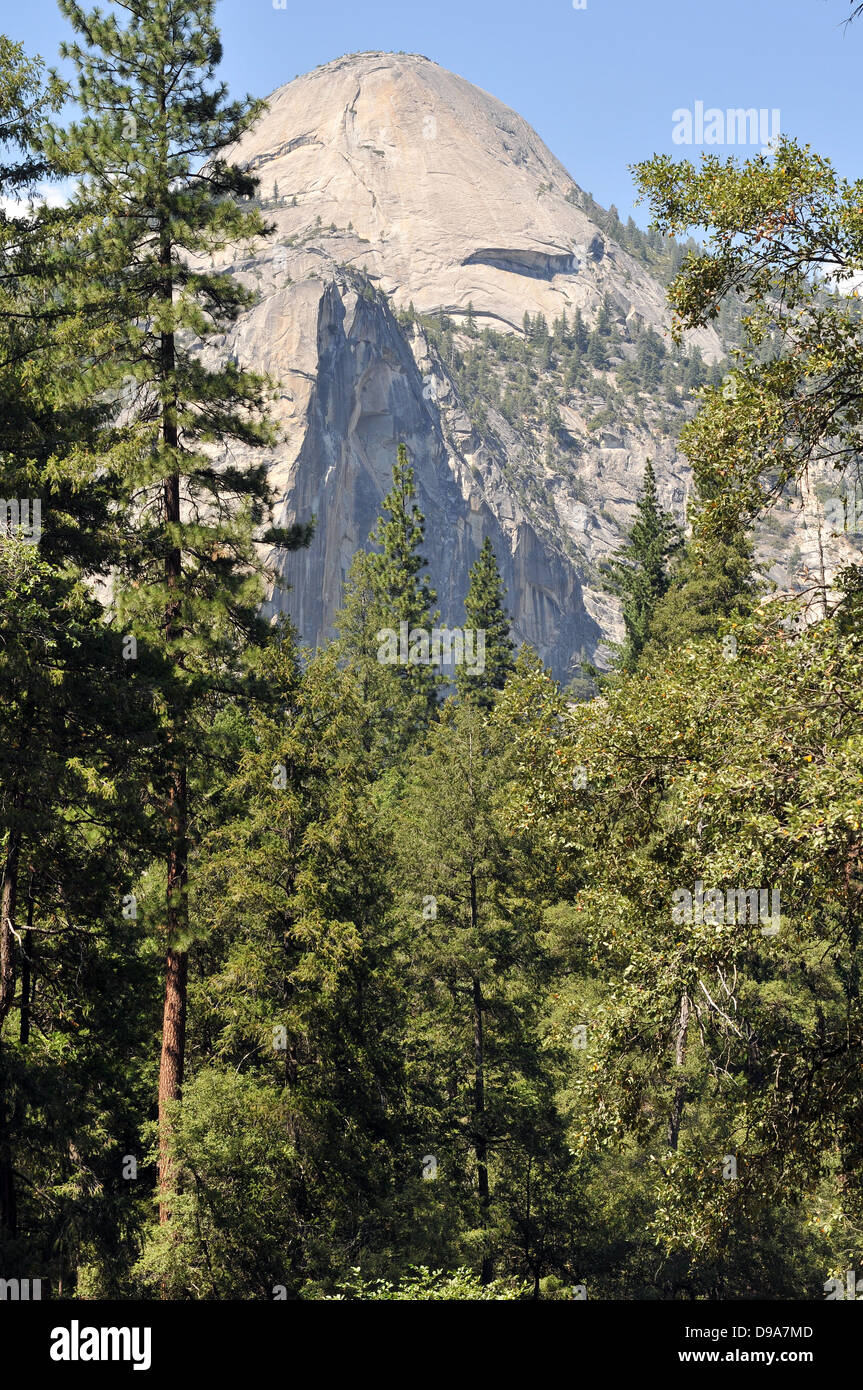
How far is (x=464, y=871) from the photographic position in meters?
21.1

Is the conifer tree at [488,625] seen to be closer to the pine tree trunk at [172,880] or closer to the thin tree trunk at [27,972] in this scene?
the pine tree trunk at [172,880]

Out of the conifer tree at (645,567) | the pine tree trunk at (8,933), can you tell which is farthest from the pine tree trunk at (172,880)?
the conifer tree at (645,567)

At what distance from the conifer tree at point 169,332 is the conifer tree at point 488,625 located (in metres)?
32.1

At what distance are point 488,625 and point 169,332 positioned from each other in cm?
3773

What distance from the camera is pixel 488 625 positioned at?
51.3m

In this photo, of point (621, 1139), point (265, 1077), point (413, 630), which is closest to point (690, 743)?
point (621, 1139)

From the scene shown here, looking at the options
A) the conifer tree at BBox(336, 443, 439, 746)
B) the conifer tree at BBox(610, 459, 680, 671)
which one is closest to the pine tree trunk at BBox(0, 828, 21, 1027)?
the conifer tree at BBox(610, 459, 680, 671)

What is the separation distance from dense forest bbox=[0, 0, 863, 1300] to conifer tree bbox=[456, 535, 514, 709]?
24.4 metres

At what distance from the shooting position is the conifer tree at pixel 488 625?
48.1 metres

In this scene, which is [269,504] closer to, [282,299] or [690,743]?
[690,743]

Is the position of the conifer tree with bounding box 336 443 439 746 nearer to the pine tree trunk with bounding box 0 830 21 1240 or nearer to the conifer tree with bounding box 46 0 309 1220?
the conifer tree with bounding box 46 0 309 1220

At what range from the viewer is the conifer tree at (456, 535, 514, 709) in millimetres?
48094

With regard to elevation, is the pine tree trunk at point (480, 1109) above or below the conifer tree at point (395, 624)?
below

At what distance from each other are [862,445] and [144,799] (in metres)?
8.32
